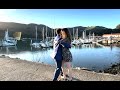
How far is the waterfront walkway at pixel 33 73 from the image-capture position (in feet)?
18.2

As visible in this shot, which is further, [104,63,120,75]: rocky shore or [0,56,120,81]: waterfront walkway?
[104,63,120,75]: rocky shore

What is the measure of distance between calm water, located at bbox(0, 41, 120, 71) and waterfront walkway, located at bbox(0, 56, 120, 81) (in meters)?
0.15

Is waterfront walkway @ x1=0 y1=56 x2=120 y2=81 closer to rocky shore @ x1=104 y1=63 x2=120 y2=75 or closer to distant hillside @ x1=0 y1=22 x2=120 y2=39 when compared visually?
distant hillside @ x1=0 y1=22 x2=120 y2=39

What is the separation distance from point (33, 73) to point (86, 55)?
114 centimetres

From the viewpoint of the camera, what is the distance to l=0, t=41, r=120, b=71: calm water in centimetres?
565

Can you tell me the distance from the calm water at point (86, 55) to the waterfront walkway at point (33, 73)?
154 millimetres

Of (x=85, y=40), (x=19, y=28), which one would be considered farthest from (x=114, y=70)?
(x=19, y=28)

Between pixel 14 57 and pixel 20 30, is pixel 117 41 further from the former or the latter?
pixel 14 57

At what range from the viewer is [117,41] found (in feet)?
18.0

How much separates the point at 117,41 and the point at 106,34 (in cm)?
26

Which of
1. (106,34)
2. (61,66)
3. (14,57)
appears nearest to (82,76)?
(61,66)

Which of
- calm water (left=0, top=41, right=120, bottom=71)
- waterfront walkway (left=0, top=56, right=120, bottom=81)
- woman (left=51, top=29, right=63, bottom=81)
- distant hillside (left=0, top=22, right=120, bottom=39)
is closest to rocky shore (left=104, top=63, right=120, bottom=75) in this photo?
calm water (left=0, top=41, right=120, bottom=71)

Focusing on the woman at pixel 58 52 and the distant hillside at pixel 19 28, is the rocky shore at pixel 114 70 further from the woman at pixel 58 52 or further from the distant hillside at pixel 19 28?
the distant hillside at pixel 19 28

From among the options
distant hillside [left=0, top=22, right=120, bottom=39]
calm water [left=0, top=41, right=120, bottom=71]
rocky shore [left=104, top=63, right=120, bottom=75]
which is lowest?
rocky shore [left=104, top=63, right=120, bottom=75]
